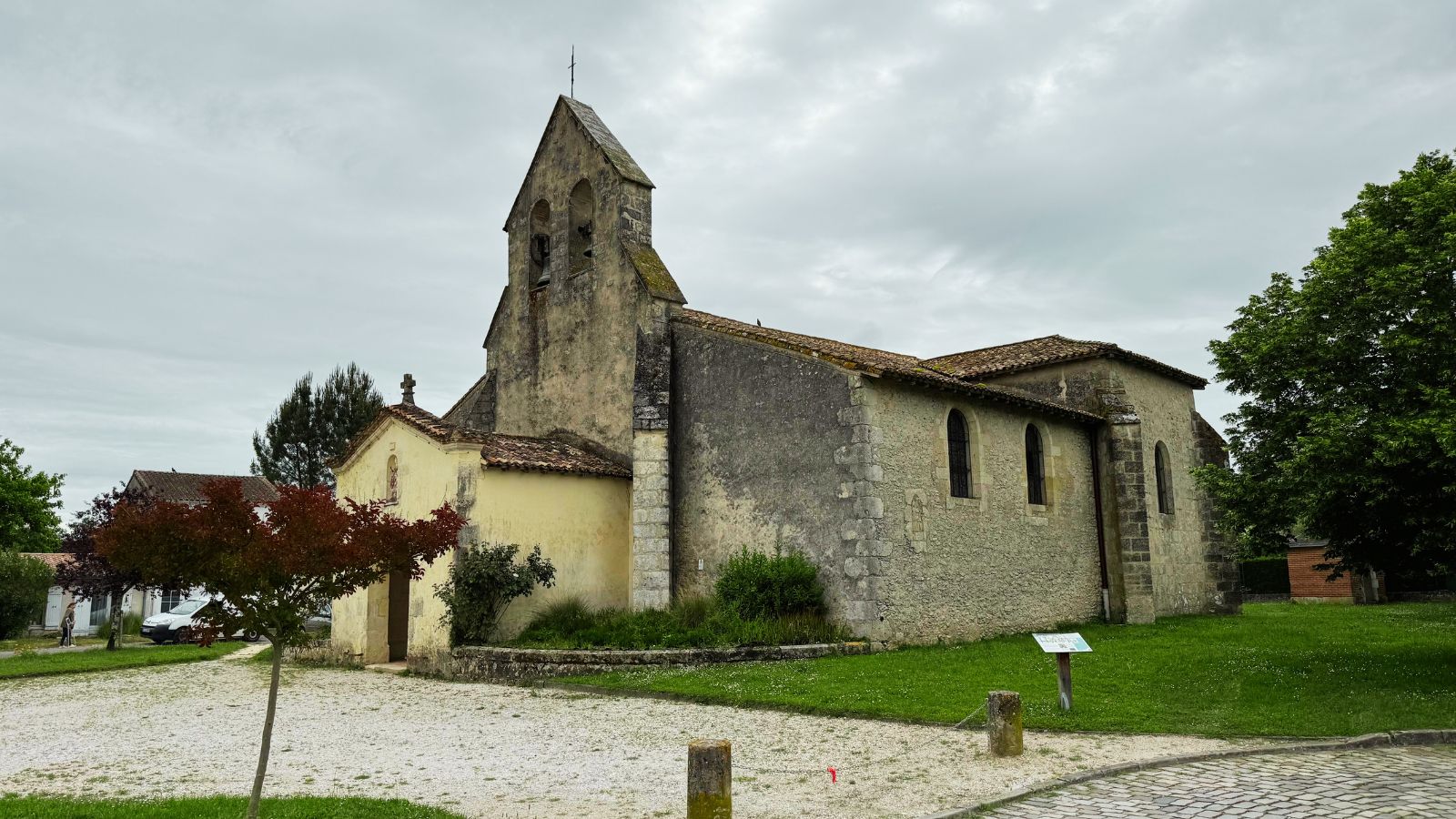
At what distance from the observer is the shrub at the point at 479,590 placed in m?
16.6

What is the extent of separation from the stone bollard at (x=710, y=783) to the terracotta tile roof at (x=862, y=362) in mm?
10306

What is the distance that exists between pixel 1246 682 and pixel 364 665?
15178mm

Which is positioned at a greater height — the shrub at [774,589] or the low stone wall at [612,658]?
the shrub at [774,589]

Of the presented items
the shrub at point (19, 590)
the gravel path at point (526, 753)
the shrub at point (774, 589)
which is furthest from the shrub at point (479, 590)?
the shrub at point (19, 590)

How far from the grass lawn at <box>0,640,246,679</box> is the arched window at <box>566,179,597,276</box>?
11.7 m

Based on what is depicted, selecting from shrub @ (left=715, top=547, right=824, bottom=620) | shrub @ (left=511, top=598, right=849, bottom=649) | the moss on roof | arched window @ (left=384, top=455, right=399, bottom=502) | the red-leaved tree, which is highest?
the moss on roof

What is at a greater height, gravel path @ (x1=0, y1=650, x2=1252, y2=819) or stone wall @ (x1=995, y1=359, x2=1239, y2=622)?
stone wall @ (x1=995, y1=359, x2=1239, y2=622)

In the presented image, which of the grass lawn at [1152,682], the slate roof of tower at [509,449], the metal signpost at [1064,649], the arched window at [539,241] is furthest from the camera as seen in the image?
the arched window at [539,241]

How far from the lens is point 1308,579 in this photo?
36594 mm

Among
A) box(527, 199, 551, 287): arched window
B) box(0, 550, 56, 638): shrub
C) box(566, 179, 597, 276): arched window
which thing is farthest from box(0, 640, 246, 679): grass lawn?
box(566, 179, 597, 276): arched window

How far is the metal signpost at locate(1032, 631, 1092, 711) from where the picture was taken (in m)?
10.2

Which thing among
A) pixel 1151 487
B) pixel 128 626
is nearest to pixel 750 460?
pixel 1151 487

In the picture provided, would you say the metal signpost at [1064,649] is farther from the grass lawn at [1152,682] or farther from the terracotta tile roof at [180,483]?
the terracotta tile roof at [180,483]

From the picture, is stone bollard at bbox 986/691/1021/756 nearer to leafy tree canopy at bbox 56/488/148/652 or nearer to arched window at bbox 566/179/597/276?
arched window at bbox 566/179/597/276
